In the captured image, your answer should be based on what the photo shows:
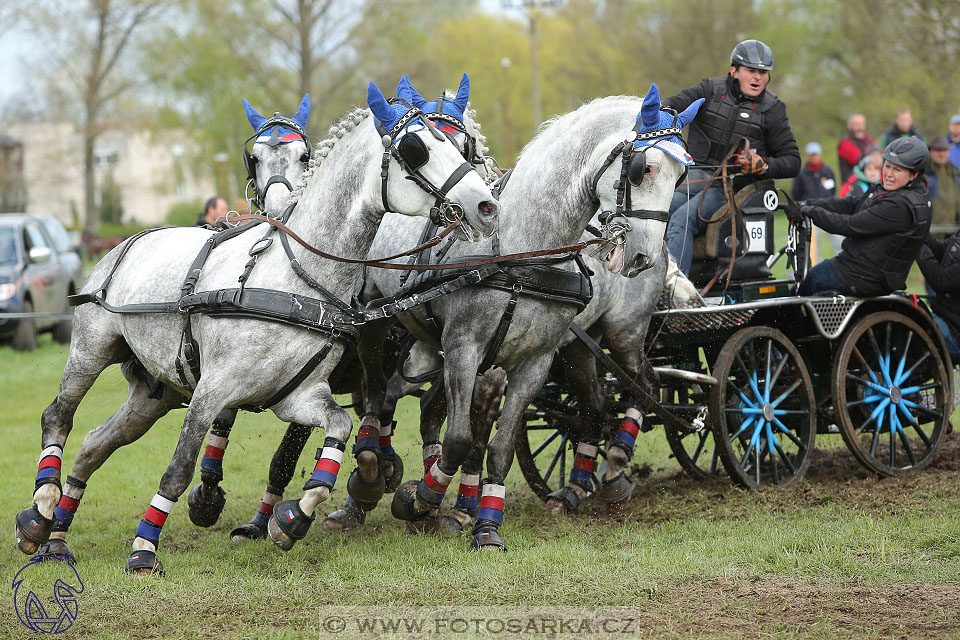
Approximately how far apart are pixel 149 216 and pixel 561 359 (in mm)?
62826

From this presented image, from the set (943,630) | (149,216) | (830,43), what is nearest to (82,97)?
(830,43)

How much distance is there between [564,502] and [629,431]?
61 centimetres

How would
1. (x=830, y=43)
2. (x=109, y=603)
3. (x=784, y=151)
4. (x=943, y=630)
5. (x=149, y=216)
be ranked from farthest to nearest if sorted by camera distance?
1. (x=149, y=216)
2. (x=830, y=43)
3. (x=784, y=151)
4. (x=109, y=603)
5. (x=943, y=630)

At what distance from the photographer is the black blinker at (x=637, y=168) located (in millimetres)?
5145

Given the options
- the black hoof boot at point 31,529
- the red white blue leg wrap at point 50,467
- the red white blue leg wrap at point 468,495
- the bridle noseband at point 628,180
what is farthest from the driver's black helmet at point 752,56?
the black hoof boot at point 31,529

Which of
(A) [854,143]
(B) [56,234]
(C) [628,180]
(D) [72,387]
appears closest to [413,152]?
(C) [628,180]

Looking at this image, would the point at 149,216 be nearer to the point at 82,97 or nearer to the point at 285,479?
the point at 82,97

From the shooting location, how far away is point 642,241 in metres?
5.15

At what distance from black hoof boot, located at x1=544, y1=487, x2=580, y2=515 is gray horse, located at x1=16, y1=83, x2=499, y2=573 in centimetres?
207

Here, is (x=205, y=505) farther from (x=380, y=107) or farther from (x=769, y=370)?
(x=769, y=370)

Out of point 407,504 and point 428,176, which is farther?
point 407,504

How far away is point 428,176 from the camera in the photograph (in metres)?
4.89

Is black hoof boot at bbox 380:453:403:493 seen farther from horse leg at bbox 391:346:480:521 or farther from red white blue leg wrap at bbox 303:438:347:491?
red white blue leg wrap at bbox 303:438:347:491

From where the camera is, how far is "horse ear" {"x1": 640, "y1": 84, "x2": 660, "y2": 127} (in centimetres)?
520
